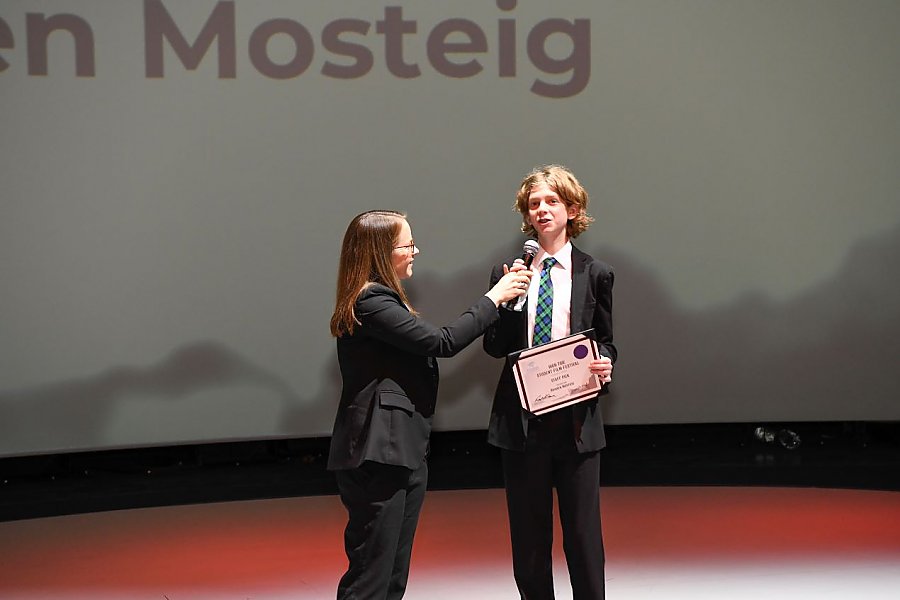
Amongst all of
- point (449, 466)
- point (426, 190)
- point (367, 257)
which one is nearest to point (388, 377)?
point (367, 257)

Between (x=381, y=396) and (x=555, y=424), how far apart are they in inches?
21.8

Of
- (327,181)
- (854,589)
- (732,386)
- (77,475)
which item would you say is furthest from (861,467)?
(77,475)

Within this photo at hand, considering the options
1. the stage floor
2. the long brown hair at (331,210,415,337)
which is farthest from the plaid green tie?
the stage floor

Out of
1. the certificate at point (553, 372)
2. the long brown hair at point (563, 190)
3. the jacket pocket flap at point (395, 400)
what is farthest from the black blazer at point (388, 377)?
the long brown hair at point (563, 190)

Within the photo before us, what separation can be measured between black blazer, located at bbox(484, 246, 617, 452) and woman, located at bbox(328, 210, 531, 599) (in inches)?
9.4

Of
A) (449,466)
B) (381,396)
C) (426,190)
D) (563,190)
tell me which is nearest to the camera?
(381,396)

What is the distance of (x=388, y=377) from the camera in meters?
2.69

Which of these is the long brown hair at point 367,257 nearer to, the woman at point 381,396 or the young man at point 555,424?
the woman at point 381,396

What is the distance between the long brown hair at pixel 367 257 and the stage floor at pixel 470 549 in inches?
64.6

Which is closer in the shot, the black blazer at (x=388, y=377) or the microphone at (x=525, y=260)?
the black blazer at (x=388, y=377)

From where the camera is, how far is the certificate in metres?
2.82

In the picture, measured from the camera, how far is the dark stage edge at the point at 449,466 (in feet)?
18.4

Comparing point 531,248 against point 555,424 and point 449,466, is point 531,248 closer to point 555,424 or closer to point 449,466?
point 555,424

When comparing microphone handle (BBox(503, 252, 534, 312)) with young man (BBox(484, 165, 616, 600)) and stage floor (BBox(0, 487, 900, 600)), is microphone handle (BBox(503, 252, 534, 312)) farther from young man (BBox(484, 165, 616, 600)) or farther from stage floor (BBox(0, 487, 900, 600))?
stage floor (BBox(0, 487, 900, 600))
